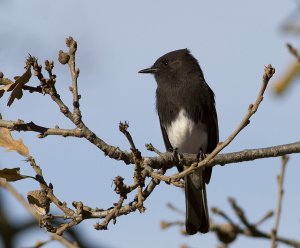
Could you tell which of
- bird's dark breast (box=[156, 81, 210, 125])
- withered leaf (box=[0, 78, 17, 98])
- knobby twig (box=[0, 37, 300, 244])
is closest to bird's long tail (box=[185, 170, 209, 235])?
bird's dark breast (box=[156, 81, 210, 125])

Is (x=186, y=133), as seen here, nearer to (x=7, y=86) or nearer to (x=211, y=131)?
(x=211, y=131)

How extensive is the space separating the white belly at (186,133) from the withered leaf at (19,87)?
11.1ft

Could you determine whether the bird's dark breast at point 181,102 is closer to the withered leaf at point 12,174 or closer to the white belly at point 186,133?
the white belly at point 186,133

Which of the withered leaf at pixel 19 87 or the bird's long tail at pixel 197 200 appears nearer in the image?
the withered leaf at pixel 19 87

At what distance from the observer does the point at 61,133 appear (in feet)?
8.64

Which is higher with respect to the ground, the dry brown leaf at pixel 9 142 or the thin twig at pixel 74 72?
the thin twig at pixel 74 72

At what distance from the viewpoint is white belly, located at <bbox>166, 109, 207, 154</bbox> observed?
582 cm

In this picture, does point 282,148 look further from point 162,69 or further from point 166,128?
point 162,69

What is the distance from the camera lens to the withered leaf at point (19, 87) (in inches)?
98.8

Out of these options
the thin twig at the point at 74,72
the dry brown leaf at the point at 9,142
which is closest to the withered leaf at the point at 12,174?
the dry brown leaf at the point at 9,142

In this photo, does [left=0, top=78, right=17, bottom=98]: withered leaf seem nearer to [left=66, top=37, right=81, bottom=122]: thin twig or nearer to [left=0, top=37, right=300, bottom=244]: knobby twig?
[left=0, top=37, right=300, bottom=244]: knobby twig

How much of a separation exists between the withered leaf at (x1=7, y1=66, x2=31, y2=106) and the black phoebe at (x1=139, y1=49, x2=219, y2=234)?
3238mm

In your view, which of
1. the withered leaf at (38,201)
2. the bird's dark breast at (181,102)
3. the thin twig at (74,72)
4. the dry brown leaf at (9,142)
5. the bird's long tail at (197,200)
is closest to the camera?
the dry brown leaf at (9,142)

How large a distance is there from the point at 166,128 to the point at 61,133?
136 inches
